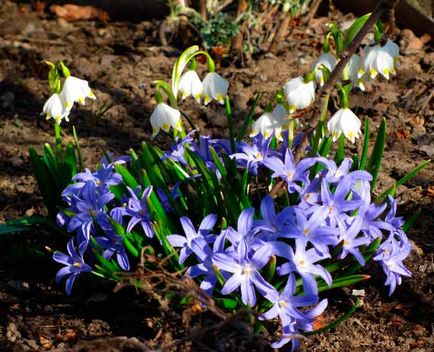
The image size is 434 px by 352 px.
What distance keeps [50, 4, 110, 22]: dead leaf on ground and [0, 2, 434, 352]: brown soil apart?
82mm

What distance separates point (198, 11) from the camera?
16.2 feet

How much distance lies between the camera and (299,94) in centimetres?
248

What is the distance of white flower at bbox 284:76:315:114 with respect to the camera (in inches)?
97.9

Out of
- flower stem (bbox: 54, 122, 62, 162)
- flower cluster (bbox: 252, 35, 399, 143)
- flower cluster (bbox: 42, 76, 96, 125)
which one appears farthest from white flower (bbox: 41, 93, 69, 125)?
flower cluster (bbox: 252, 35, 399, 143)

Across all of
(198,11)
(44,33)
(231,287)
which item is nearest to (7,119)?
(44,33)

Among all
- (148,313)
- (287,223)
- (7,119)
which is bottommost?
(7,119)

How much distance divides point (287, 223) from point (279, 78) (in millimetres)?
2160

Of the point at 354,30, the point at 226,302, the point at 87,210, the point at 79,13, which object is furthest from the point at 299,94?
the point at 79,13

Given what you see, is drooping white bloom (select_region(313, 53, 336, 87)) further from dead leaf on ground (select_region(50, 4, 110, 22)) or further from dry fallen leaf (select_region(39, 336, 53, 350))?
dead leaf on ground (select_region(50, 4, 110, 22))

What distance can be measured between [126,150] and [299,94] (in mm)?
1512

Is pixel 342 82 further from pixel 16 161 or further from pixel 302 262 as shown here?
pixel 16 161

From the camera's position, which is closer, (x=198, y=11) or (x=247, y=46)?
(x=247, y=46)

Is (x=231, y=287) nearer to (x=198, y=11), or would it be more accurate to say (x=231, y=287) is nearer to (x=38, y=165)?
(x=38, y=165)

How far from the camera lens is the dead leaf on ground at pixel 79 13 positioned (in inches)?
206
